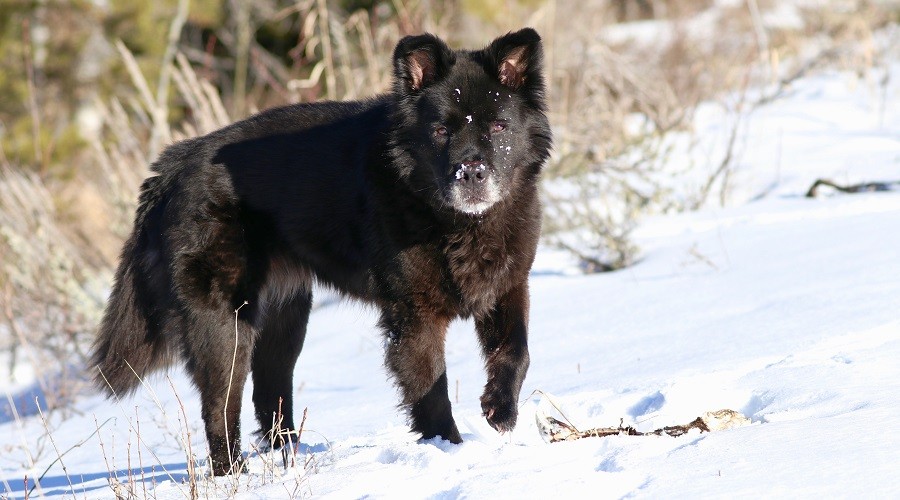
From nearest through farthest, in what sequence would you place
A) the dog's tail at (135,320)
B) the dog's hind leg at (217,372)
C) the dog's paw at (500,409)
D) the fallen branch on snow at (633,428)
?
the fallen branch on snow at (633,428) < the dog's paw at (500,409) < the dog's hind leg at (217,372) < the dog's tail at (135,320)

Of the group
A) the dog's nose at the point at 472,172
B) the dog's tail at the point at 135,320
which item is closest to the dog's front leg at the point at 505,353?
the dog's nose at the point at 472,172

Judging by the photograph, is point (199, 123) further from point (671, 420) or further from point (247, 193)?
point (671, 420)

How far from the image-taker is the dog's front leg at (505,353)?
412 centimetres

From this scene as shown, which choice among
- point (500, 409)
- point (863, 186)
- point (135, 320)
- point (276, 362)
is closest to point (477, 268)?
point (500, 409)

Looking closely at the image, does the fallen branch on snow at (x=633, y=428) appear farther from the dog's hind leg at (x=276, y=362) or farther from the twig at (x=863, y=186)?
the twig at (x=863, y=186)

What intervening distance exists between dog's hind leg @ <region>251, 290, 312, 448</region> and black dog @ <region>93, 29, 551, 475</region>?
93 mm

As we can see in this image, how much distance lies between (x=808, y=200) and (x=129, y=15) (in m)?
11.0

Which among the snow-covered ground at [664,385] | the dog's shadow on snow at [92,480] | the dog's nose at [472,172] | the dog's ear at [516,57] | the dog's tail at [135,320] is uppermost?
the dog's ear at [516,57]

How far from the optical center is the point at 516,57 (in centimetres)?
450

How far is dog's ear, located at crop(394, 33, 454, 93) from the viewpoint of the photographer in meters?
4.40

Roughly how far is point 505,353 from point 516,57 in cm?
136

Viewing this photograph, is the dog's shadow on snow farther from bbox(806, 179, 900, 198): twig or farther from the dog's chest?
bbox(806, 179, 900, 198): twig

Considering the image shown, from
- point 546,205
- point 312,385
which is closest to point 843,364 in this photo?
point 312,385

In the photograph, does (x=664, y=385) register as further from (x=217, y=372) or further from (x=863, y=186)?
(x=863, y=186)
